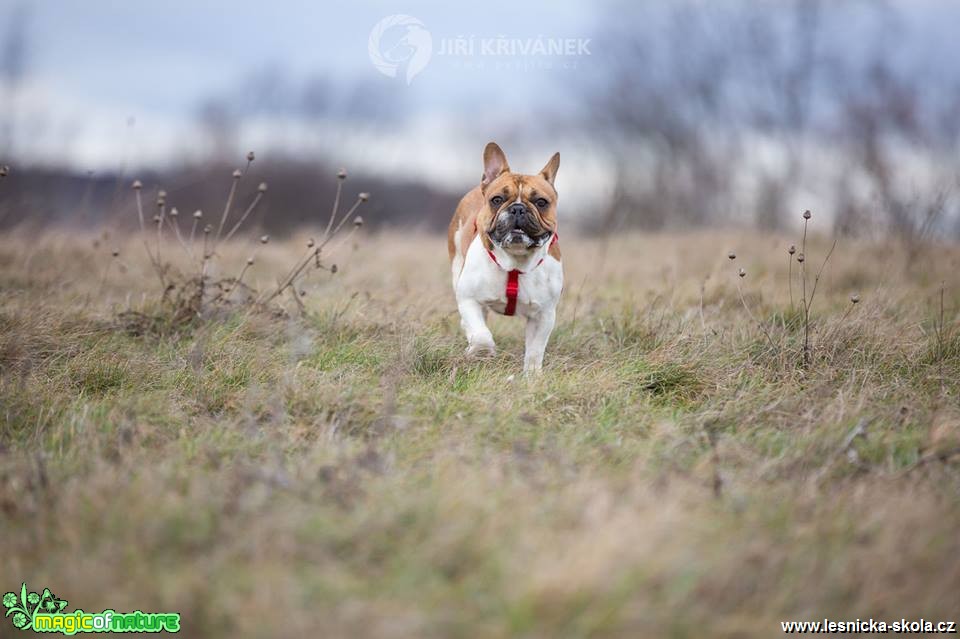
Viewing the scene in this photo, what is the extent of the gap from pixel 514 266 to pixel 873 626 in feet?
9.66

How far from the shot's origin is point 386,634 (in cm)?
220

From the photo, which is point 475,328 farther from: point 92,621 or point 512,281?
point 92,621

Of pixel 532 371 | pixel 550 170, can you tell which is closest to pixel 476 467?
pixel 532 371

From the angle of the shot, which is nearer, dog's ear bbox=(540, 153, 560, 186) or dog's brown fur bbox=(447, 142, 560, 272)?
dog's brown fur bbox=(447, 142, 560, 272)

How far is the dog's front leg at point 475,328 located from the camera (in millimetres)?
4758

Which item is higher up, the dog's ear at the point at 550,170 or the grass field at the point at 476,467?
the dog's ear at the point at 550,170

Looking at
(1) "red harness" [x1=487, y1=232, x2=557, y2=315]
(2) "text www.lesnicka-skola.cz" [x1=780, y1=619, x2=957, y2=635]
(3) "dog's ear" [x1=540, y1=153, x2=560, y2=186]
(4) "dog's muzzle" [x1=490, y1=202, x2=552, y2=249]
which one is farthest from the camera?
(3) "dog's ear" [x1=540, y1=153, x2=560, y2=186]

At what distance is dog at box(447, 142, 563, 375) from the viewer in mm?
4746

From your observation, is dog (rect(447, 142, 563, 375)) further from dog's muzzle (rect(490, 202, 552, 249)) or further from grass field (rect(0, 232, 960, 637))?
grass field (rect(0, 232, 960, 637))

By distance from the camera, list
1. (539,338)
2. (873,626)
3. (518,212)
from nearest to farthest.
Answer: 1. (873,626)
2. (518,212)
3. (539,338)

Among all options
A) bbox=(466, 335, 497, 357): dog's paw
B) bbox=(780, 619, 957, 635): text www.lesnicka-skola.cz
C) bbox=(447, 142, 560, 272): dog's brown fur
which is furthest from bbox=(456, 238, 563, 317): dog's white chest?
bbox=(780, 619, 957, 635): text www.lesnicka-skola.cz

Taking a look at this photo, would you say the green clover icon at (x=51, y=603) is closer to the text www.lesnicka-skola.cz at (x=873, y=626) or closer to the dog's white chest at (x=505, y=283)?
the text www.lesnicka-skola.cz at (x=873, y=626)

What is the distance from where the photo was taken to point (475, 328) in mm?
4801

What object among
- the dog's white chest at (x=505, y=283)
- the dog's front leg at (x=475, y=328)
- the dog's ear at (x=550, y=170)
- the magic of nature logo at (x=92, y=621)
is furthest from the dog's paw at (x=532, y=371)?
the magic of nature logo at (x=92, y=621)
